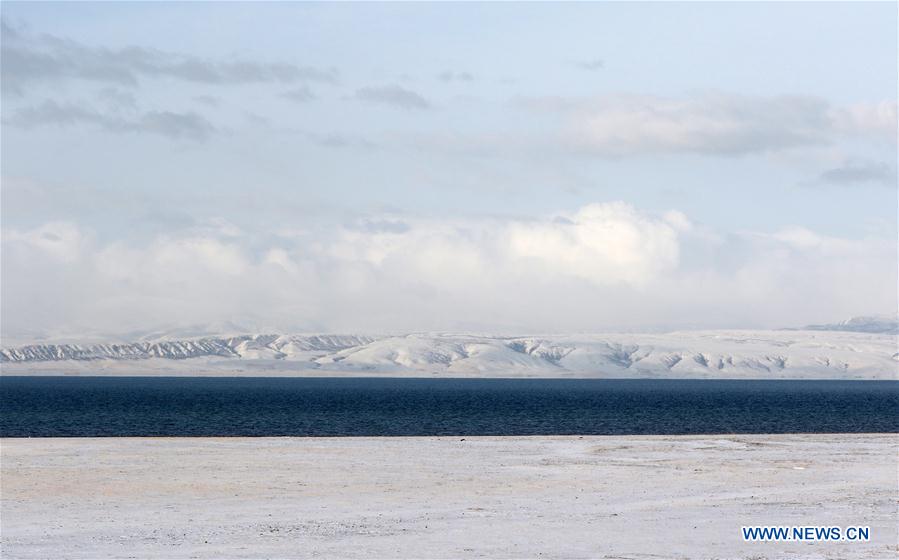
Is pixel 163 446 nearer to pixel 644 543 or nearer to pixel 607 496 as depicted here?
pixel 607 496

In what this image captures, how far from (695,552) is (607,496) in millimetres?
10537

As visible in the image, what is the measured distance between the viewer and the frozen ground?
1148 inches

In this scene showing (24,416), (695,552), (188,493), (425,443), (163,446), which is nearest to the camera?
(695,552)

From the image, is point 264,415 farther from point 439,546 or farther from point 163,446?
point 439,546

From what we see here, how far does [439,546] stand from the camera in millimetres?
29016

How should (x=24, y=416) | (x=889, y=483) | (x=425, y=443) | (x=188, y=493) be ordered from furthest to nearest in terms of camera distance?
(x=24, y=416)
(x=425, y=443)
(x=889, y=483)
(x=188, y=493)

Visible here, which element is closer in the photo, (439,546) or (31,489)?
(439,546)

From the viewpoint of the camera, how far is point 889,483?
43594mm

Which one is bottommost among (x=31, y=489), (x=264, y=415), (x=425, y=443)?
(x=264, y=415)

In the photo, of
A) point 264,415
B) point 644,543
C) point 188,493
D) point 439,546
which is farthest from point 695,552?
point 264,415

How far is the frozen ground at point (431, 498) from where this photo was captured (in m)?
29.2

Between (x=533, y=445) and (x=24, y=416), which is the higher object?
(x=533, y=445)

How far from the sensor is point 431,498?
3831 cm

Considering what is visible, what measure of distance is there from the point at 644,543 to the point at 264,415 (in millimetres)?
103686
